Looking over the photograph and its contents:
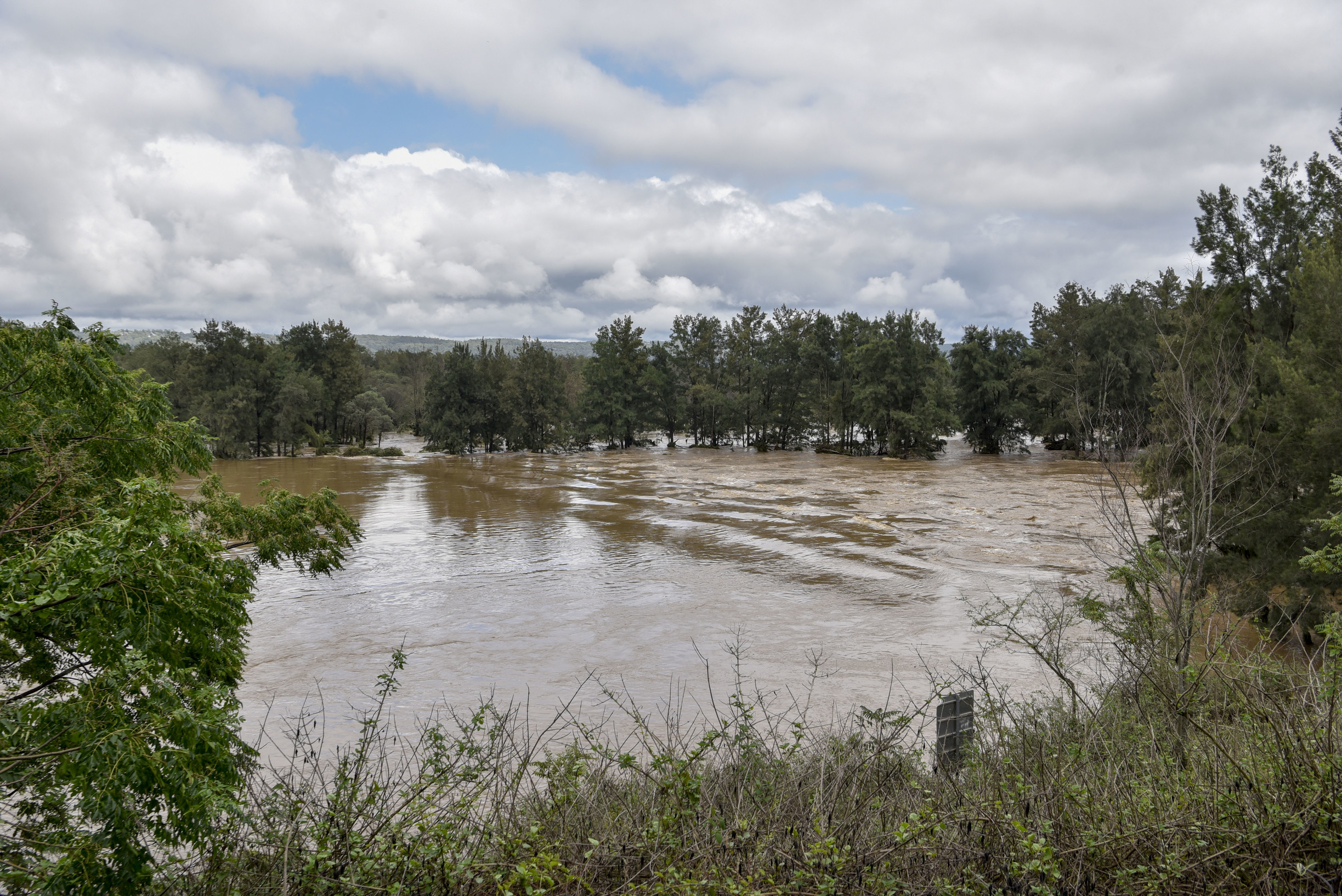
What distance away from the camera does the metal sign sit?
290 inches

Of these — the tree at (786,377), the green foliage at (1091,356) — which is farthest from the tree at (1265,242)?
the tree at (786,377)

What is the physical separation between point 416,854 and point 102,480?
4772 millimetres

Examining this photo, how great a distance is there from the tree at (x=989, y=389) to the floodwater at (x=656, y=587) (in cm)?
1951

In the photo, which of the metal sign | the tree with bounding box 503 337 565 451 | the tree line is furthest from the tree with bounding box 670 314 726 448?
the metal sign

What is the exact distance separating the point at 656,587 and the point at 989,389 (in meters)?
46.9

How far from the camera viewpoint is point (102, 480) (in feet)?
22.1

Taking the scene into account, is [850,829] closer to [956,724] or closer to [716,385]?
[956,724]

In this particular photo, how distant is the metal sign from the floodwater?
12.2 feet

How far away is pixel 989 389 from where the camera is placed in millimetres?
58562

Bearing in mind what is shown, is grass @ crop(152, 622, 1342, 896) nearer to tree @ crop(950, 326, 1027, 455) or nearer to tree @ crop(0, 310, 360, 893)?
tree @ crop(0, 310, 360, 893)

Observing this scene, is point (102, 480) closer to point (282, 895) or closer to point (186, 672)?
point (186, 672)

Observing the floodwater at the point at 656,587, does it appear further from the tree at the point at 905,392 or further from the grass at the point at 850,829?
the tree at the point at 905,392

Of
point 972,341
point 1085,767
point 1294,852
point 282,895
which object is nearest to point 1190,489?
point 1085,767

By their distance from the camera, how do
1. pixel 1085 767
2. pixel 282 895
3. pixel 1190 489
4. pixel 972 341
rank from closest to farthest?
pixel 282 895 → pixel 1085 767 → pixel 1190 489 → pixel 972 341
